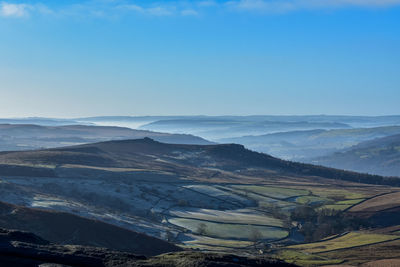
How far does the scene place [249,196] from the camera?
8338 cm

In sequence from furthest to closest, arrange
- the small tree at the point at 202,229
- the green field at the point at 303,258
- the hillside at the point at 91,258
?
1. the small tree at the point at 202,229
2. the green field at the point at 303,258
3. the hillside at the point at 91,258

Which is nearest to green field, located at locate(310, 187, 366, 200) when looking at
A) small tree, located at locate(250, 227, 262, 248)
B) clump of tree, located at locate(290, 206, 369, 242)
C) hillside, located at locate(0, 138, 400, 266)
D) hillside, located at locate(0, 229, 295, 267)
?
hillside, located at locate(0, 138, 400, 266)

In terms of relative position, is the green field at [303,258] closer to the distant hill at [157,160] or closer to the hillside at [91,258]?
the hillside at [91,258]

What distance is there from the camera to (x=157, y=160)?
119 m

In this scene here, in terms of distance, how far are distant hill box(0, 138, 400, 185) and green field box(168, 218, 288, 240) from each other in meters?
28.8

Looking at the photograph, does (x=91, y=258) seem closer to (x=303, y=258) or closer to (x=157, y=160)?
(x=303, y=258)

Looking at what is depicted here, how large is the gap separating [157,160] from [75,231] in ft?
255

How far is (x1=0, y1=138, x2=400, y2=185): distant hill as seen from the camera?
90875mm

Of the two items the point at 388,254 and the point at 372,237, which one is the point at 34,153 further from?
the point at 388,254

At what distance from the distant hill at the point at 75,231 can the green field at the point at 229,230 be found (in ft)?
50.1

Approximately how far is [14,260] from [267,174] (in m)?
102

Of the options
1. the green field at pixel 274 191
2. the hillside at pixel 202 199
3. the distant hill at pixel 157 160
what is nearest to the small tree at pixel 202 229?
the hillside at pixel 202 199

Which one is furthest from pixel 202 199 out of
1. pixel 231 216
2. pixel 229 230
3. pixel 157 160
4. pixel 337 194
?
pixel 157 160

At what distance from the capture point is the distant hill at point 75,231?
132ft
